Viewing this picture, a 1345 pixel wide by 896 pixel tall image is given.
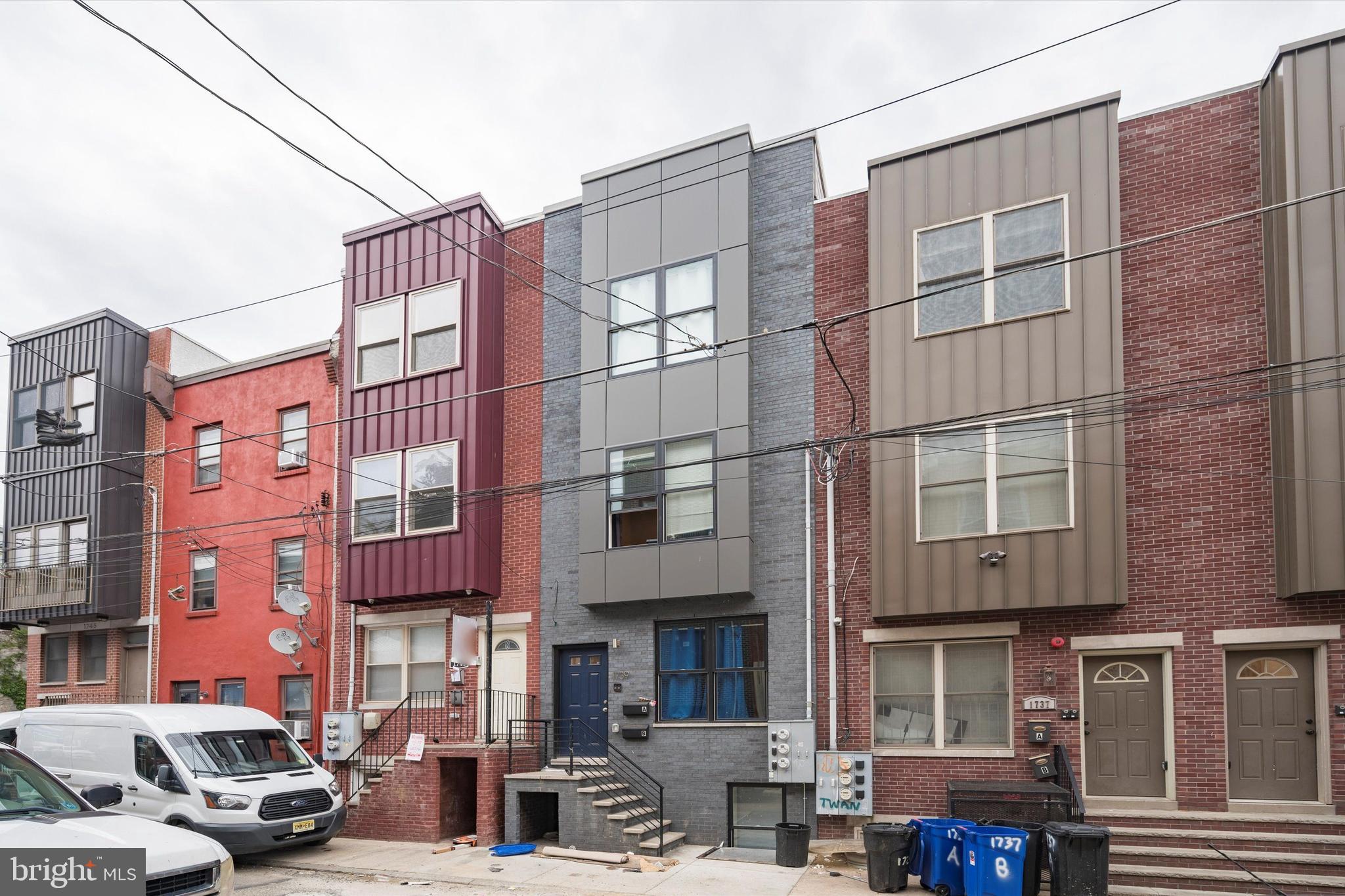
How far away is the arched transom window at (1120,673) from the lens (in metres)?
13.1

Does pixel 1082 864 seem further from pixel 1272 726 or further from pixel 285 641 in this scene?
pixel 285 641

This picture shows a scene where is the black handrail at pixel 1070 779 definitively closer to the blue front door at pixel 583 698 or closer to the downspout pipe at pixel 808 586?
the downspout pipe at pixel 808 586

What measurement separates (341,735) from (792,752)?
26.8ft

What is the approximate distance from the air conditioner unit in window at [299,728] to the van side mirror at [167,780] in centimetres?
510

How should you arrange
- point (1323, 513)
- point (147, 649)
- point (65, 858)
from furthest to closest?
point (147, 649), point (1323, 513), point (65, 858)

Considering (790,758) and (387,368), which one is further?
(387,368)

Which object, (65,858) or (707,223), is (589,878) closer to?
(65,858)

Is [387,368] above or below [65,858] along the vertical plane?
above

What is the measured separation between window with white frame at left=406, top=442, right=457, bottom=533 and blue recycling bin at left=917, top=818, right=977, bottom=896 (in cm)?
951

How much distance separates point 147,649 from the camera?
21797 millimetres

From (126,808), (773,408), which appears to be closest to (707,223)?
(773,408)

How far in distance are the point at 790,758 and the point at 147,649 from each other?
15.1 metres

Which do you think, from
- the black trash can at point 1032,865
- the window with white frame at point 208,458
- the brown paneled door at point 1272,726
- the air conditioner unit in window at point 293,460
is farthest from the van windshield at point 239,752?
the brown paneled door at point 1272,726

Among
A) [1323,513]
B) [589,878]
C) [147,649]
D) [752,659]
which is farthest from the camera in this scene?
Answer: [147,649]
